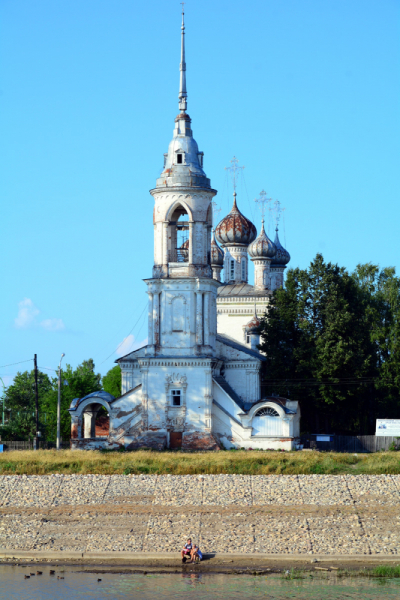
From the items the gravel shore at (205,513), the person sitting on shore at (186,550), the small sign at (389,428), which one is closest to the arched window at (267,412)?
the small sign at (389,428)

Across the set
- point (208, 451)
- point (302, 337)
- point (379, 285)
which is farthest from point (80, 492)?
point (379, 285)

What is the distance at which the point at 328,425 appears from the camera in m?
49.8

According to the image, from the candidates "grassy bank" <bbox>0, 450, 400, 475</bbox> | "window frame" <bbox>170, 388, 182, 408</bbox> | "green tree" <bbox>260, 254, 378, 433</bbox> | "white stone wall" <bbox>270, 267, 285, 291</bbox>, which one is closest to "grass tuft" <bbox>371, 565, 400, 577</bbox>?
"grassy bank" <bbox>0, 450, 400, 475</bbox>

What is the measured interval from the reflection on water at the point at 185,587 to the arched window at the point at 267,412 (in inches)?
654

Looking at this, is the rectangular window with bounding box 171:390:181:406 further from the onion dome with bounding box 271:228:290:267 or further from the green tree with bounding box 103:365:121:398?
the green tree with bounding box 103:365:121:398

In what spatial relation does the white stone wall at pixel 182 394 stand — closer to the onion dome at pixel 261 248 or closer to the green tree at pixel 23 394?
the green tree at pixel 23 394

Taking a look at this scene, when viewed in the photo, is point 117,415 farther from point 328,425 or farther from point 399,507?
point 399,507

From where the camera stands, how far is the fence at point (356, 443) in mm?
41812

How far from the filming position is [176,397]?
137ft

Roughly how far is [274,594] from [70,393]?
4089 cm

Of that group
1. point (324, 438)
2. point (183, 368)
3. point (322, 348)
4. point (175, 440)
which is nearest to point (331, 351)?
point (322, 348)

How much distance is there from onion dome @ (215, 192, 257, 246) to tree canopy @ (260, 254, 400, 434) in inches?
563

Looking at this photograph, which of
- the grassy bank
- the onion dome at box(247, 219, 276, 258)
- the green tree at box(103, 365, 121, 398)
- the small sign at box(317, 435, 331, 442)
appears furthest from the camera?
the green tree at box(103, 365, 121, 398)

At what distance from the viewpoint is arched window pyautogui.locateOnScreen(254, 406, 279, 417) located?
42.0 metres
